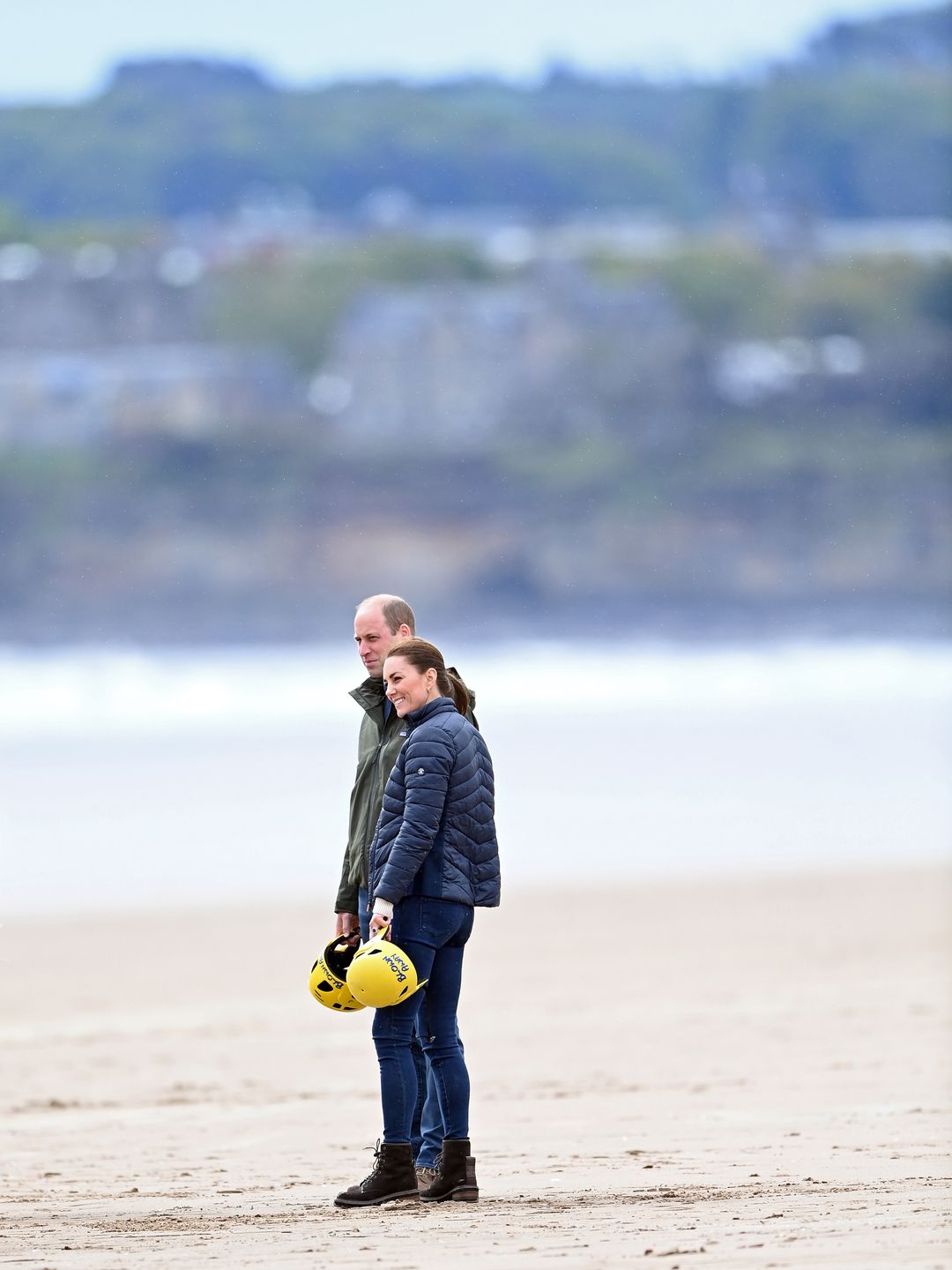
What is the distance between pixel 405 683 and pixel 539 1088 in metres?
1.93

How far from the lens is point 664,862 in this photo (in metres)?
10.3

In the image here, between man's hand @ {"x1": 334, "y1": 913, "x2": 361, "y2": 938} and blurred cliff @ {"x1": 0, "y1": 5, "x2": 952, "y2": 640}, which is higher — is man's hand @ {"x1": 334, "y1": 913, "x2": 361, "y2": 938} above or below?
below

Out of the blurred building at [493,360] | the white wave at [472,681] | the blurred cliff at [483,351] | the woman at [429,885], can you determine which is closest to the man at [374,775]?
the woman at [429,885]

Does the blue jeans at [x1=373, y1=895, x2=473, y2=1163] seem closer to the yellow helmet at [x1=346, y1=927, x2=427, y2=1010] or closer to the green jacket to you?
the yellow helmet at [x1=346, y1=927, x2=427, y2=1010]

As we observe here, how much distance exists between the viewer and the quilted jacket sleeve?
137 inches

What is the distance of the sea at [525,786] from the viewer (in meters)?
10.2

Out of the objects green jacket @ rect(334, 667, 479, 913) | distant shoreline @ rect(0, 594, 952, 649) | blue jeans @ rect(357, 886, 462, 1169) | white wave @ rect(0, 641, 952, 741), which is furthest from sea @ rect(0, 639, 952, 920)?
distant shoreline @ rect(0, 594, 952, 649)

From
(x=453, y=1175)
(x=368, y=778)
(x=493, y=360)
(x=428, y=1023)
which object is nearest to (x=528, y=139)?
(x=493, y=360)

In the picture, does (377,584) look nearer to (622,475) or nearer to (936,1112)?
(622,475)

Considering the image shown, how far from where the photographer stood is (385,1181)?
3.57 meters

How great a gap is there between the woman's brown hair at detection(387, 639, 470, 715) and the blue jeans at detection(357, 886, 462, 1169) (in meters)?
0.42

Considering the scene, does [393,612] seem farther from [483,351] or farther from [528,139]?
[528,139]

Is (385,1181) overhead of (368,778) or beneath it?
beneath

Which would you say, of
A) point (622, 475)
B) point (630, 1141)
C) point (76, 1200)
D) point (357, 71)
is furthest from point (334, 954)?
point (357, 71)
